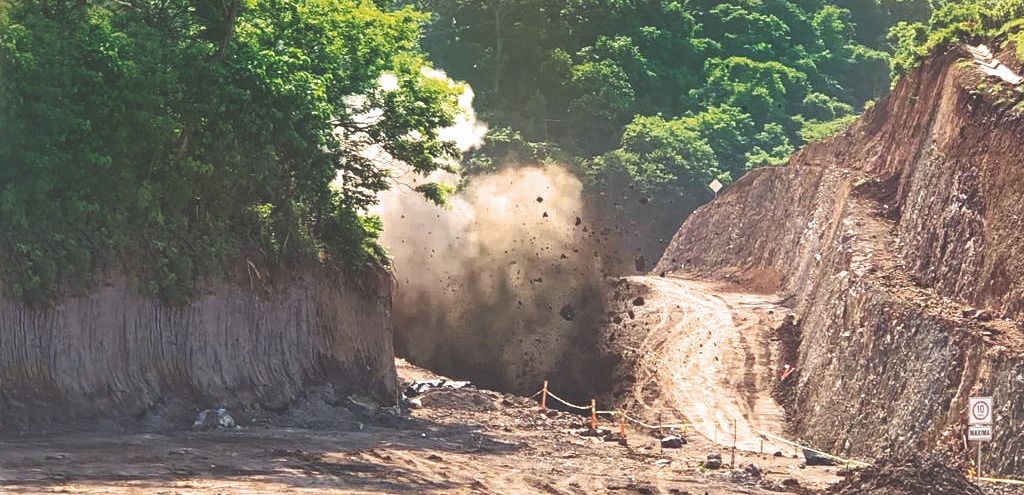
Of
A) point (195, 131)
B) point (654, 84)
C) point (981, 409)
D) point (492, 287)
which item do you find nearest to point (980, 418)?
point (981, 409)

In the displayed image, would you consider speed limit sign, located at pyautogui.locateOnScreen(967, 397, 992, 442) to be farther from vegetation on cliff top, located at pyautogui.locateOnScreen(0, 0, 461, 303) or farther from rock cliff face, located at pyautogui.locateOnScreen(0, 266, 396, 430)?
vegetation on cliff top, located at pyautogui.locateOnScreen(0, 0, 461, 303)

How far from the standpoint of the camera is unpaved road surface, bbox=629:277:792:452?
41500 millimetres

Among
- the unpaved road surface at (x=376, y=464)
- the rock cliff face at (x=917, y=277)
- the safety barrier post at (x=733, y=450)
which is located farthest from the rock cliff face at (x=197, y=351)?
the rock cliff face at (x=917, y=277)

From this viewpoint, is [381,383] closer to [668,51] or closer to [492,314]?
[492,314]

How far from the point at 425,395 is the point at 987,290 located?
15.0 meters

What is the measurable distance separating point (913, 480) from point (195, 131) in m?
17.1

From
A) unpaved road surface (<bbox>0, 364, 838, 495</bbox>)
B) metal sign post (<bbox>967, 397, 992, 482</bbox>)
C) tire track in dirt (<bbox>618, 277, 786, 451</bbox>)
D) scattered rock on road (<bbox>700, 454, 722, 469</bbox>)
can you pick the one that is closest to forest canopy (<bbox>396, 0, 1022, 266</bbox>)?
tire track in dirt (<bbox>618, 277, 786, 451</bbox>)

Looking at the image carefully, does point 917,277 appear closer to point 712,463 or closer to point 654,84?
point 712,463

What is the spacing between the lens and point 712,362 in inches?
1828

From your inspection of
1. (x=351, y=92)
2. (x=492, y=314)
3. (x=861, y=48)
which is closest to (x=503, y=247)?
(x=492, y=314)

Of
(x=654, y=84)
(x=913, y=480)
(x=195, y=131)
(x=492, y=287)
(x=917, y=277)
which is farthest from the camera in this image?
(x=654, y=84)

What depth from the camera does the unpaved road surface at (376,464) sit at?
2381 cm

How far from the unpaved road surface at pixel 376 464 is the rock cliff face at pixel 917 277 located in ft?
7.90

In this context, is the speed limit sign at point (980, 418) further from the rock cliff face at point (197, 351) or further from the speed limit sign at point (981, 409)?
the rock cliff face at point (197, 351)
